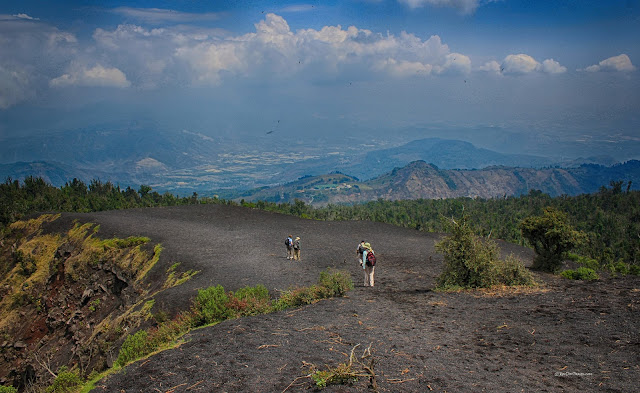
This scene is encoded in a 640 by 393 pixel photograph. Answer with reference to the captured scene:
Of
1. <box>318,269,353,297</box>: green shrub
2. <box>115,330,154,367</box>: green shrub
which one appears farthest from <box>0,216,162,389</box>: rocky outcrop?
<box>318,269,353,297</box>: green shrub

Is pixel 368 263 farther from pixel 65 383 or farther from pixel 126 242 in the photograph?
pixel 126 242

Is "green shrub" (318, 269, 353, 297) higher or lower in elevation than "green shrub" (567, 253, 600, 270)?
higher

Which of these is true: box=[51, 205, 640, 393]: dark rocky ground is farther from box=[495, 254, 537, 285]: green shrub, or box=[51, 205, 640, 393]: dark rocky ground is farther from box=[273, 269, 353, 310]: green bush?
box=[495, 254, 537, 285]: green shrub

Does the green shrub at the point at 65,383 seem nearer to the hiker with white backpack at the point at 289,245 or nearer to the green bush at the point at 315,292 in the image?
the green bush at the point at 315,292

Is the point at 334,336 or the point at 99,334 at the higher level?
the point at 334,336

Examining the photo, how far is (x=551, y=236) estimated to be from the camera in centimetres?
A: 1877

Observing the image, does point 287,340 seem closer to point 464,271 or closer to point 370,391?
point 370,391

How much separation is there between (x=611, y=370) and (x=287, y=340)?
6.02 meters

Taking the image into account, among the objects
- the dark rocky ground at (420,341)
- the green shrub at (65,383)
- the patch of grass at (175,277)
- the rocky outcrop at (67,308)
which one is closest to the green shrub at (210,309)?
the dark rocky ground at (420,341)

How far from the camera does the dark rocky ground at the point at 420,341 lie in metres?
6.48

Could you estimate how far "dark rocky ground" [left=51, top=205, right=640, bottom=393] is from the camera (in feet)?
21.3

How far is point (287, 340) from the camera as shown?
8289mm

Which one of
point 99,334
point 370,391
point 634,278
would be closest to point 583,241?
point 634,278

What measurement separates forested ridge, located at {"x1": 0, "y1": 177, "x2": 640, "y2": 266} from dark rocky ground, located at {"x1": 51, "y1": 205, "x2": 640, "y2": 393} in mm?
31498
